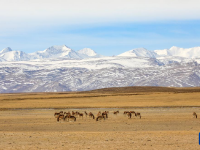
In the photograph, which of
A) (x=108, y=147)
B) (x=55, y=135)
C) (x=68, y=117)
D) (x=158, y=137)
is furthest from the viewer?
(x=68, y=117)

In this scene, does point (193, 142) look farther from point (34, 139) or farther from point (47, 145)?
point (34, 139)

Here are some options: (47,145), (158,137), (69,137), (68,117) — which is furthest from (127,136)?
(68,117)

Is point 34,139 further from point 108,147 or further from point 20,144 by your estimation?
point 108,147

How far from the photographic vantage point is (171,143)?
25391mm

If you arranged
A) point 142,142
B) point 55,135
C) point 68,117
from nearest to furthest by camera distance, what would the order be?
point 142,142 → point 55,135 → point 68,117

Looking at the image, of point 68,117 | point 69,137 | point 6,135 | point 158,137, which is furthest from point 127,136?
point 68,117

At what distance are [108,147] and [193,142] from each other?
5675mm

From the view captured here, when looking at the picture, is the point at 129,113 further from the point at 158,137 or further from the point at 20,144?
the point at 20,144

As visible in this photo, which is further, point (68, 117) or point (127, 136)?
point (68, 117)

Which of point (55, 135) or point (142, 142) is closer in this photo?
point (142, 142)

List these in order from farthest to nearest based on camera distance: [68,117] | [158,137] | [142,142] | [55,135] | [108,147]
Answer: [68,117] < [55,135] < [158,137] < [142,142] < [108,147]

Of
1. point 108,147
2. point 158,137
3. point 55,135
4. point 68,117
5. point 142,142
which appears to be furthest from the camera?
point 68,117

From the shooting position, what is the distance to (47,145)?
84.6 ft

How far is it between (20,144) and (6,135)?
19.3 ft
